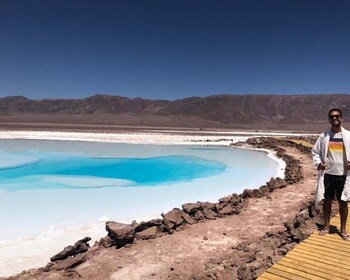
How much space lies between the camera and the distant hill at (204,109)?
111450 millimetres

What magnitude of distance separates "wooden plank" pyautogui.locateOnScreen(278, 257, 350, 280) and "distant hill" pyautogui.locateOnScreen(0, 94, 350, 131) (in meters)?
88.9

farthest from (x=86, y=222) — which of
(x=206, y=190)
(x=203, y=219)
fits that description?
(x=206, y=190)

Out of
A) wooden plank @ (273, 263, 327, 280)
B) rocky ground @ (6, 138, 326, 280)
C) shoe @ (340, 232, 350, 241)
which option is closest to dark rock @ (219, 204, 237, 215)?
rocky ground @ (6, 138, 326, 280)

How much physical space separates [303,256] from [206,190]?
26.0 ft

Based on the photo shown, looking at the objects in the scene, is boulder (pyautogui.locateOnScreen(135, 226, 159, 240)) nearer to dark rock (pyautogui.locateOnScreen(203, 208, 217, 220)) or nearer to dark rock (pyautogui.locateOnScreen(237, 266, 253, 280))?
dark rock (pyautogui.locateOnScreen(203, 208, 217, 220))

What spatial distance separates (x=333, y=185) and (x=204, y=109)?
5331 inches

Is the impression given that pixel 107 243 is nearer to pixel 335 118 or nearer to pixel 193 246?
pixel 193 246

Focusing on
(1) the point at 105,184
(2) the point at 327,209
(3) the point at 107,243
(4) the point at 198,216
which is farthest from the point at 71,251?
(1) the point at 105,184

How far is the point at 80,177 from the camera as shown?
48.8 feet

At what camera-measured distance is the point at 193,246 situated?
18.7 ft

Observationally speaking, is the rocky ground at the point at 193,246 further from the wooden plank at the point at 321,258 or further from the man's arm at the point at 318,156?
the man's arm at the point at 318,156

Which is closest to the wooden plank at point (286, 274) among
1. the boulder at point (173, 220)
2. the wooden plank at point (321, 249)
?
the wooden plank at point (321, 249)

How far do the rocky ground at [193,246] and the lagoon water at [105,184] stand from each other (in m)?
1.91

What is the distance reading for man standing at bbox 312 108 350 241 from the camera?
4164mm
